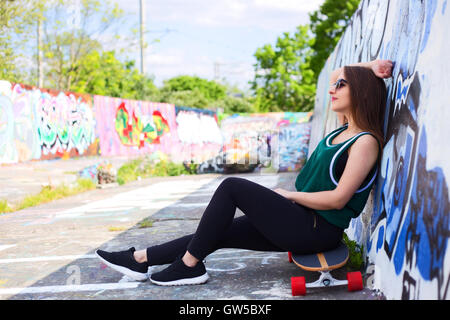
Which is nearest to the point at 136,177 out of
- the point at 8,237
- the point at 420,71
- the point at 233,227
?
the point at 8,237

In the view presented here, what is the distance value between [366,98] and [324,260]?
991mm

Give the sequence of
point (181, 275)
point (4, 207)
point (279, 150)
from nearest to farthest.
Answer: point (181, 275)
point (4, 207)
point (279, 150)

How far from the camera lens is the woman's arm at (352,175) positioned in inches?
101

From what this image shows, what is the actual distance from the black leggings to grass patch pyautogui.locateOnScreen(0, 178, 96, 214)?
18.4 feet

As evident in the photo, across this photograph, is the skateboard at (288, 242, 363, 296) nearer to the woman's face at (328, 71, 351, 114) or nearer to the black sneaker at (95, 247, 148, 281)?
the woman's face at (328, 71, 351, 114)

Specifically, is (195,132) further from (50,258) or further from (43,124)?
(50,258)

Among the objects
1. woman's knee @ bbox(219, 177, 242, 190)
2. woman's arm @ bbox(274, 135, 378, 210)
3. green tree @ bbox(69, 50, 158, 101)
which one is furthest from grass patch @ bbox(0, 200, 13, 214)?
green tree @ bbox(69, 50, 158, 101)

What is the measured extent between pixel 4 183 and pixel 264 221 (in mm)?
8258

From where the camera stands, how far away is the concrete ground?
9.69ft

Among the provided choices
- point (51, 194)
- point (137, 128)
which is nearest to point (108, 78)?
point (137, 128)

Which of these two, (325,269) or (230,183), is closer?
(325,269)

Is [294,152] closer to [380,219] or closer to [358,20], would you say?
[358,20]

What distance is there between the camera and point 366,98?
2.78 metres

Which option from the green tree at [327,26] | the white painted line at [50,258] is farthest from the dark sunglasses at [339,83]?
the green tree at [327,26]
